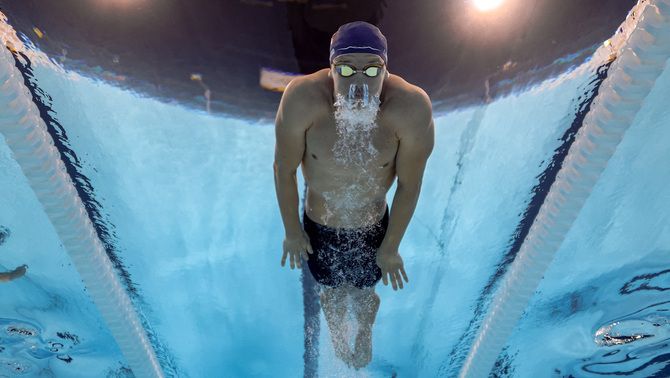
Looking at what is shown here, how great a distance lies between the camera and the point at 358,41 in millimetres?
1907

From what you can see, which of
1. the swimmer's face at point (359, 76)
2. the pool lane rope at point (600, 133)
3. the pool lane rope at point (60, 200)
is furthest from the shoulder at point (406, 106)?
the pool lane rope at point (60, 200)

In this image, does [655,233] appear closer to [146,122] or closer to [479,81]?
[479,81]

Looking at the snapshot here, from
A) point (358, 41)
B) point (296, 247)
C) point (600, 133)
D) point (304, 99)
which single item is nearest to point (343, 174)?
point (304, 99)

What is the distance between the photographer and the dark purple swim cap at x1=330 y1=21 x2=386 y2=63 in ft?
6.24

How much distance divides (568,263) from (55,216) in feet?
10.5

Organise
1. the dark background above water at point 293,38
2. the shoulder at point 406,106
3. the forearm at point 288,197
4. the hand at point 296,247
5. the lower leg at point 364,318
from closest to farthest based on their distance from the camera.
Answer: the shoulder at point 406,106 → the dark background above water at point 293,38 → the forearm at point 288,197 → the hand at point 296,247 → the lower leg at point 364,318

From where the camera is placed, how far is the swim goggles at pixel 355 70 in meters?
1.91

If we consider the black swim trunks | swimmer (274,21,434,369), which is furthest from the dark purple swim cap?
the black swim trunks

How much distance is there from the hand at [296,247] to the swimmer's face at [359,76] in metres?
0.93

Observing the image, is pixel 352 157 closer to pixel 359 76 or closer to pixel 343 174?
pixel 343 174

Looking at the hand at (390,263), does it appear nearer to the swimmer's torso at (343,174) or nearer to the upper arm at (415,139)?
the swimmer's torso at (343,174)

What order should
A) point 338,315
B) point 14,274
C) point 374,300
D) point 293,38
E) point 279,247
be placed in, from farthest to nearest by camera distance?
1. point 14,274
2. point 279,247
3. point 338,315
4. point 374,300
5. point 293,38

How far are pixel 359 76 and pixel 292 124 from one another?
14.9 inches

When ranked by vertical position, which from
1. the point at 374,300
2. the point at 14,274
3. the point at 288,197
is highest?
the point at 288,197
